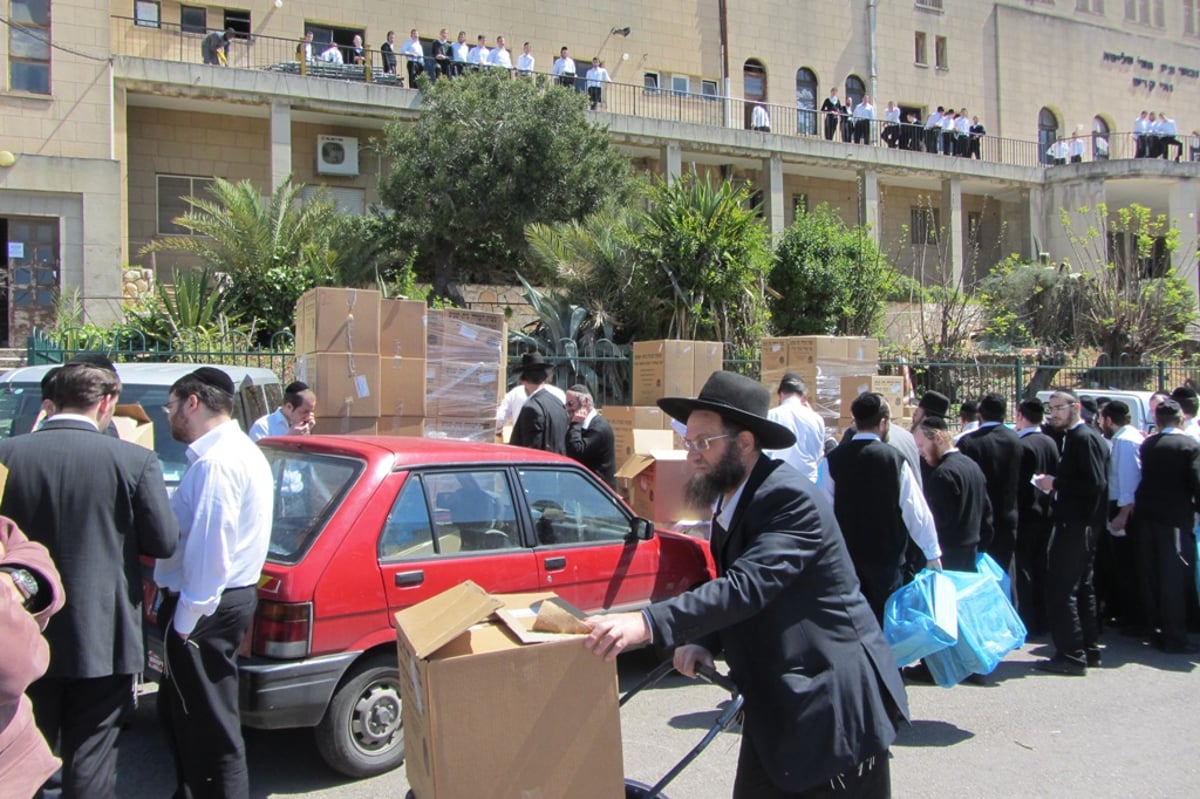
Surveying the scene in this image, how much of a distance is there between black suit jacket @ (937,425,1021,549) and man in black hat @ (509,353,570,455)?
3.13 meters

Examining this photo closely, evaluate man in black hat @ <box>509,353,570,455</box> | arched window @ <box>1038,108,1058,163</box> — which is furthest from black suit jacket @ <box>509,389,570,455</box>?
arched window @ <box>1038,108,1058,163</box>

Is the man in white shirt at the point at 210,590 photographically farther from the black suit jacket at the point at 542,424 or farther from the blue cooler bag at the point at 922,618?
the black suit jacket at the point at 542,424

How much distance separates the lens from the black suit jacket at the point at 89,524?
10.7 ft

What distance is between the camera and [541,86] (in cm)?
1880

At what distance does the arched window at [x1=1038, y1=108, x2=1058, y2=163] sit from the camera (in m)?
35.3

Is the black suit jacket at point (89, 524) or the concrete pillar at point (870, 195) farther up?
the concrete pillar at point (870, 195)

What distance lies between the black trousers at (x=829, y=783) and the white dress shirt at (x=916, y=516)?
2591mm

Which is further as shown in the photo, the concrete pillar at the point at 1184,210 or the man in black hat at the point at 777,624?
the concrete pillar at the point at 1184,210

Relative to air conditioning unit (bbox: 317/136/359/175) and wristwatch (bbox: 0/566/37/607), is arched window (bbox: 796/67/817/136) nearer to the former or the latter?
air conditioning unit (bbox: 317/136/359/175)

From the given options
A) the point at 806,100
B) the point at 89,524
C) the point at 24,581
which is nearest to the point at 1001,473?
the point at 89,524

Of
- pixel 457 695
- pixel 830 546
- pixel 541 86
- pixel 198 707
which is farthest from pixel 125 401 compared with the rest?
pixel 541 86

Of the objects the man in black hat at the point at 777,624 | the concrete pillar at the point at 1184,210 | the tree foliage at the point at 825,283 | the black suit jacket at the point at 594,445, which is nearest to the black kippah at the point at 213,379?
the man in black hat at the point at 777,624

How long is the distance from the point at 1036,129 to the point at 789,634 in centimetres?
3772

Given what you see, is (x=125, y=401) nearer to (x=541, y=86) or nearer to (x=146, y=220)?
(x=541, y=86)
